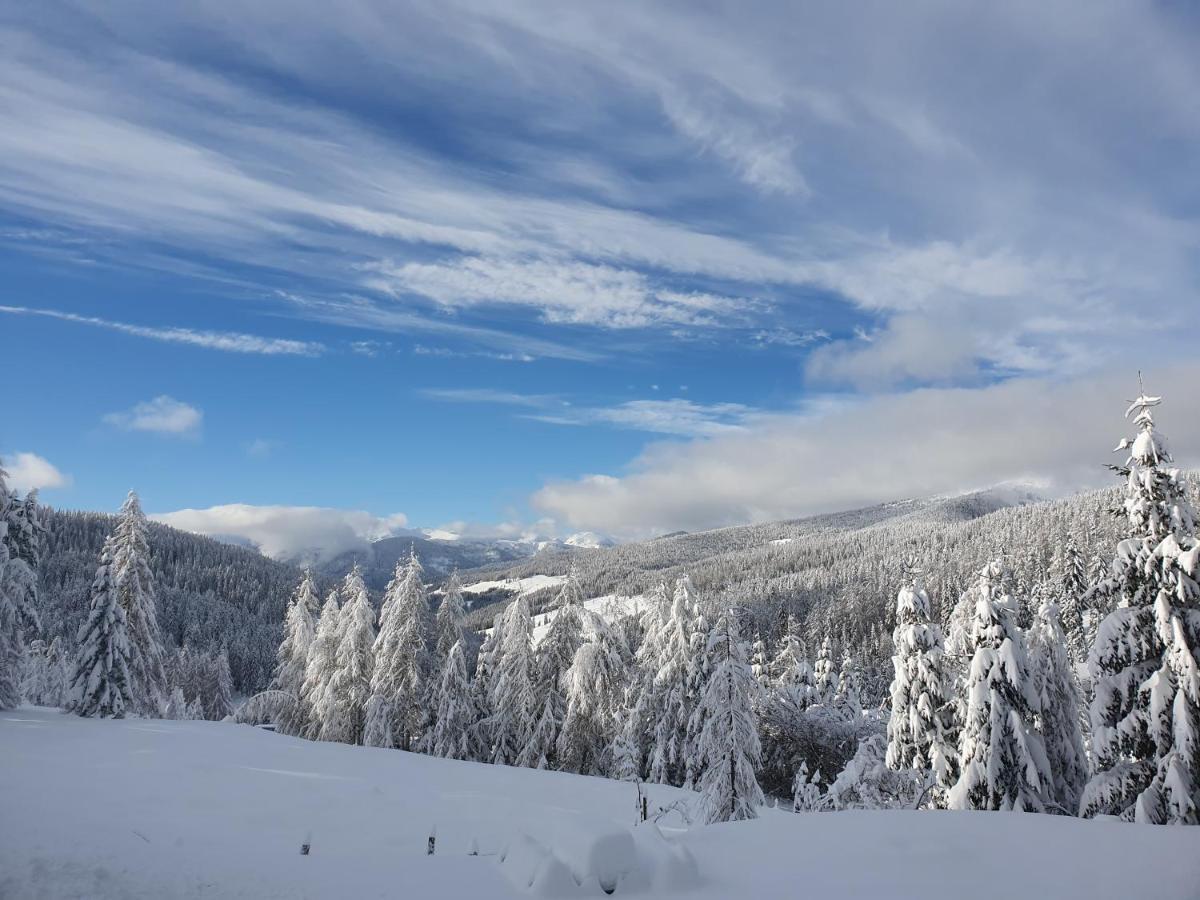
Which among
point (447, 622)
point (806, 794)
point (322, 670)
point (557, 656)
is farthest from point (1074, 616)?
point (322, 670)

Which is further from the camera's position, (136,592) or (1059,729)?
(136,592)

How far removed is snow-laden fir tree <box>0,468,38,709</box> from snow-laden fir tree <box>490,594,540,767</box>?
19.7 m

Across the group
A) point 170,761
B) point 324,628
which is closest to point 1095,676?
point 170,761

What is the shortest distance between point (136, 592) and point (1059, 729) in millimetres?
37813

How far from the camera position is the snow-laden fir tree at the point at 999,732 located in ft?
60.3

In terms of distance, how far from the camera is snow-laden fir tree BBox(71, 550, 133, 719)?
28.3 meters

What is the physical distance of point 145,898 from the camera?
28.2ft

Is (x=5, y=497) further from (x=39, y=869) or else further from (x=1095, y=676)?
(x=1095, y=676)

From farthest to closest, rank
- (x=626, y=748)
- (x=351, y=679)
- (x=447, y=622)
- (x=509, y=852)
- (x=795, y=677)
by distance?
(x=795, y=677), (x=447, y=622), (x=351, y=679), (x=626, y=748), (x=509, y=852)

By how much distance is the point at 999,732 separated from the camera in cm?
1858

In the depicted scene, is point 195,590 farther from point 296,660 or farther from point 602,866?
point 602,866

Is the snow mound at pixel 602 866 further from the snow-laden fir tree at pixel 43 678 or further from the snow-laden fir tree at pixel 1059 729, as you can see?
the snow-laden fir tree at pixel 43 678

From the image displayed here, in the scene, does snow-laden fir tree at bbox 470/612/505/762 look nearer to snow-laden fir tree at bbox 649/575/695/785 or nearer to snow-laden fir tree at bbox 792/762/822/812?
snow-laden fir tree at bbox 649/575/695/785

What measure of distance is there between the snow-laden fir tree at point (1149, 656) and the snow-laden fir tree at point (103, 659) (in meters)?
34.8
